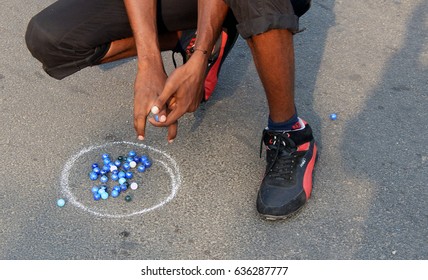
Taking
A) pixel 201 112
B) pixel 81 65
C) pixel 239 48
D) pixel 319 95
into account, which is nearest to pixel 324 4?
pixel 239 48

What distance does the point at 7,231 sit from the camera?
8.56ft

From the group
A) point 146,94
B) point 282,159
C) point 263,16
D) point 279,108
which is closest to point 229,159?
point 282,159

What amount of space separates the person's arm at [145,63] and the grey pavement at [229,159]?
1.32 ft

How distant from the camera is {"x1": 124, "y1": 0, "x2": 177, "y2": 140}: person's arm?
8.15 ft

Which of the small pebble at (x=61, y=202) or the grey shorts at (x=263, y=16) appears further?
the small pebble at (x=61, y=202)

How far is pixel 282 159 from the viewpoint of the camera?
2.83 metres

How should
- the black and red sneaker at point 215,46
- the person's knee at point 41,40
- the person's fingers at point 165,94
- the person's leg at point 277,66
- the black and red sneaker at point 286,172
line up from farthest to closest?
the black and red sneaker at point 215,46, the person's knee at point 41,40, the black and red sneaker at point 286,172, the person's leg at point 277,66, the person's fingers at point 165,94

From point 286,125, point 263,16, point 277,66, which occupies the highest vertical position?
point 263,16

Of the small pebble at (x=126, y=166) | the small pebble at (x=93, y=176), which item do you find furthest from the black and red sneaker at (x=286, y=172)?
the small pebble at (x=93, y=176)

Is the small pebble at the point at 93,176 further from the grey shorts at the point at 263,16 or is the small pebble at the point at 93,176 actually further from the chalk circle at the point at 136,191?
the grey shorts at the point at 263,16

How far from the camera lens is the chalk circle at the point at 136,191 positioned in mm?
2740

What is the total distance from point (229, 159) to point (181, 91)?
0.64 meters

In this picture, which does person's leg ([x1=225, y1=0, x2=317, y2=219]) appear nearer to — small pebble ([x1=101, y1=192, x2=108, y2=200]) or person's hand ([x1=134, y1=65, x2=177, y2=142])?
person's hand ([x1=134, y1=65, x2=177, y2=142])

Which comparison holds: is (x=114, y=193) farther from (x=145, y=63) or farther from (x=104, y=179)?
(x=145, y=63)
